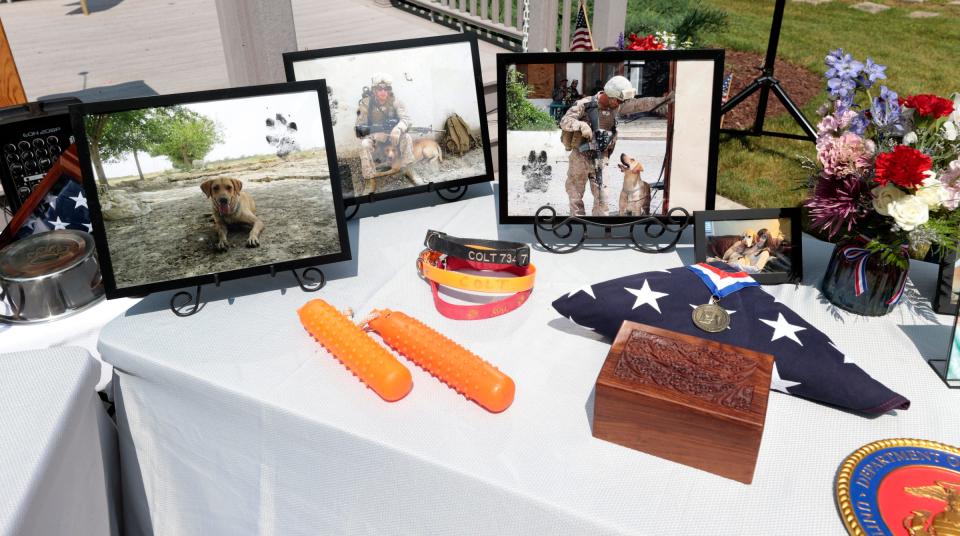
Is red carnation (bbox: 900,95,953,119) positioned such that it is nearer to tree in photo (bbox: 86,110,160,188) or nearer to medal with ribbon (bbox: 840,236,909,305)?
medal with ribbon (bbox: 840,236,909,305)

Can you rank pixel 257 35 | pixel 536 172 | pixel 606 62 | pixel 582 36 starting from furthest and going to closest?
pixel 257 35
pixel 582 36
pixel 536 172
pixel 606 62

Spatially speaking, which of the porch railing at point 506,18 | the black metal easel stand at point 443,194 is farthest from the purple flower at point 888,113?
the porch railing at point 506,18

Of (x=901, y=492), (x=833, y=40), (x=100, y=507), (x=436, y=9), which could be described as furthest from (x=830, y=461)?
(x=833, y=40)

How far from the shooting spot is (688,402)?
A: 106 cm

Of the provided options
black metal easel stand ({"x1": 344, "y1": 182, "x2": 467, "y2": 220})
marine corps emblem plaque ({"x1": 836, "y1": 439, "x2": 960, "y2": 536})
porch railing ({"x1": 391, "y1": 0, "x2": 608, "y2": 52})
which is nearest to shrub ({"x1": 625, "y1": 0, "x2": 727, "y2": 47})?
porch railing ({"x1": 391, "y1": 0, "x2": 608, "y2": 52})

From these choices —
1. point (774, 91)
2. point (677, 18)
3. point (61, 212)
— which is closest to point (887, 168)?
point (61, 212)

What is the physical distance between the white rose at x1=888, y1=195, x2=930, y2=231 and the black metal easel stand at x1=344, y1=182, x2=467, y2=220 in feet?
3.77

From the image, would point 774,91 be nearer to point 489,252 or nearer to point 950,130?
point 950,130

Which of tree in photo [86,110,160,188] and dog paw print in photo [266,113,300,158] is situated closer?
tree in photo [86,110,160,188]

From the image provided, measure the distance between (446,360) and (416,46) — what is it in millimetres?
1007

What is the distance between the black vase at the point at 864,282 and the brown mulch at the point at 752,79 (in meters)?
3.74

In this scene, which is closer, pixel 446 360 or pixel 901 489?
pixel 901 489

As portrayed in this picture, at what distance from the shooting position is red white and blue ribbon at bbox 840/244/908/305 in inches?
56.7

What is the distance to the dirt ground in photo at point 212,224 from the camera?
1490 mm
